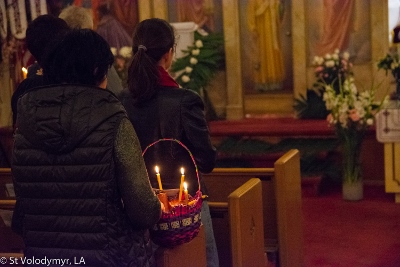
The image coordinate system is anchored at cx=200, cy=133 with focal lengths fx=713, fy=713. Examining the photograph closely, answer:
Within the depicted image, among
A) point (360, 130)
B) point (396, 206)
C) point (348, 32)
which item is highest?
point (348, 32)

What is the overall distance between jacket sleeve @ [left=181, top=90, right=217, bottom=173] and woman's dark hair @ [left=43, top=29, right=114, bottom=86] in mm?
630

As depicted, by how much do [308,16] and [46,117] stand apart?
748cm

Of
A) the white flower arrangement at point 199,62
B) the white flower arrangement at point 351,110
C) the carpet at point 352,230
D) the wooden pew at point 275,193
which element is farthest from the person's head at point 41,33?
the white flower arrangement at point 199,62

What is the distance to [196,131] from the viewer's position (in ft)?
9.36

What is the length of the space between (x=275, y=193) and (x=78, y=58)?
72.4 inches

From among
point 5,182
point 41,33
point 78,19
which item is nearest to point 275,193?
point 78,19

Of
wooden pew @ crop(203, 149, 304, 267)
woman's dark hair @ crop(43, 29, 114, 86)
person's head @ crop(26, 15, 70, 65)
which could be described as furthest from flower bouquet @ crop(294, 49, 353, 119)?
woman's dark hair @ crop(43, 29, 114, 86)

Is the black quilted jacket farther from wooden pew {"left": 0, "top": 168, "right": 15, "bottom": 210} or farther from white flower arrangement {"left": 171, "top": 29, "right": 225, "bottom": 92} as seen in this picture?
white flower arrangement {"left": 171, "top": 29, "right": 225, "bottom": 92}

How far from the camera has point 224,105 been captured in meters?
9.85

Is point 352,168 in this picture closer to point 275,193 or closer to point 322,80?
point 322,80

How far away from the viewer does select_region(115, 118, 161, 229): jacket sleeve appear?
2.19m

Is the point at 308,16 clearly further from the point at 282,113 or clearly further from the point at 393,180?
the point at 393,180

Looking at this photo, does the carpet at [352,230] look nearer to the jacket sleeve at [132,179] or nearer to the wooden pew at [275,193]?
the wooden pew at [275,193]

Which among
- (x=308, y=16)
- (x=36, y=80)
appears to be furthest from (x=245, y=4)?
(x=36, y=80)
